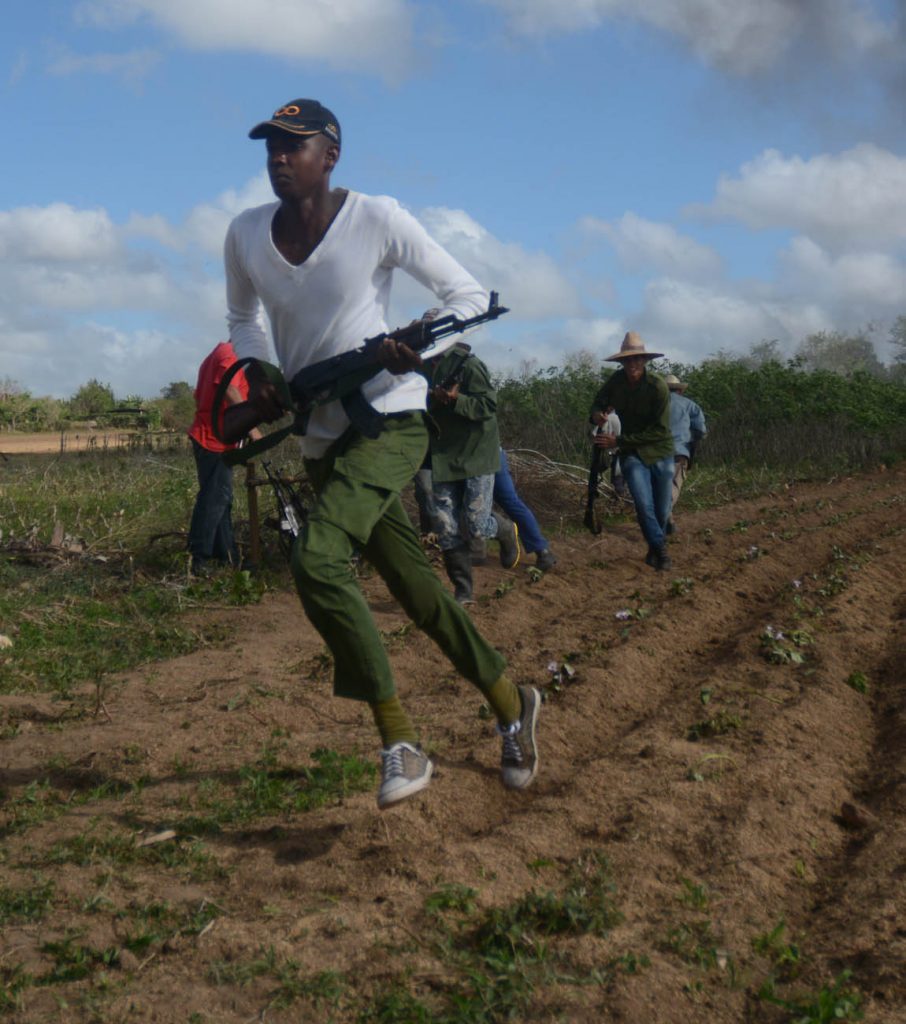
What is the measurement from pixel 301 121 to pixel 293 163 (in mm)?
138

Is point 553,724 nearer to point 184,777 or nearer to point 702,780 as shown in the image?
point 702,780

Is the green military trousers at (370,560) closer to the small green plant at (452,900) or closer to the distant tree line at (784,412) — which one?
the small green plant at (452,900)

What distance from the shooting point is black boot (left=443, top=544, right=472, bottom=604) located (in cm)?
832

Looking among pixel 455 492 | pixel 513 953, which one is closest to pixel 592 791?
pixel 513 953

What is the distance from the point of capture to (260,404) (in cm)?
403

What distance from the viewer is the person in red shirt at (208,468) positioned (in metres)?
8.58

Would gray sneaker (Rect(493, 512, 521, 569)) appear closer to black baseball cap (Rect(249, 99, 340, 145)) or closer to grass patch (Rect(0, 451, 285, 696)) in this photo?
grass patch (Rect(0, 451, 285, 696))

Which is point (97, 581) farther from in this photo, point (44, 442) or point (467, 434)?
point (44, 442)

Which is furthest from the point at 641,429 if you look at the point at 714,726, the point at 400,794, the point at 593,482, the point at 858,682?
the point at 400,794

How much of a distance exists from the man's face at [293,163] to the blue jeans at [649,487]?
6229 millimetres

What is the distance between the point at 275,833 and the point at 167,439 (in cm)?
1404

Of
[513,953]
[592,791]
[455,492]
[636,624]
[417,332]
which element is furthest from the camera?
[455,492]

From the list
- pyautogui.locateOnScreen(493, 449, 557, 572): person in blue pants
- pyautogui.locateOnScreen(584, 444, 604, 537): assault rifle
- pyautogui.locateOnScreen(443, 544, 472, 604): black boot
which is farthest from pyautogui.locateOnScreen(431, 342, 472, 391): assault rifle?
pyautogui.locateOnScreen(584, 444, 604, 537): assault rifle

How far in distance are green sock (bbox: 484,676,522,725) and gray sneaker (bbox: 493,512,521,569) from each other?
17.4ft
